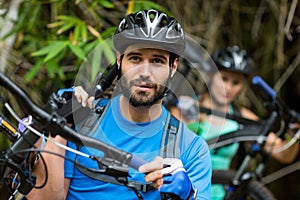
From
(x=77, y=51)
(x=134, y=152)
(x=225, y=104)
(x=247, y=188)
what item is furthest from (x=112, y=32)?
(x=134, y=152)

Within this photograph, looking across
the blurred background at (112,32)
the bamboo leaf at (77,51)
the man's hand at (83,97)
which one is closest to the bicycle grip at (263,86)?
the blurred background at (112,32)

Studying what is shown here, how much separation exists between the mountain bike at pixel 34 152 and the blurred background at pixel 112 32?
0.69m

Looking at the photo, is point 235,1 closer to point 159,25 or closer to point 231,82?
point 231,82

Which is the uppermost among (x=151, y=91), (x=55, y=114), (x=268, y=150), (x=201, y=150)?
(x=55, y=114)

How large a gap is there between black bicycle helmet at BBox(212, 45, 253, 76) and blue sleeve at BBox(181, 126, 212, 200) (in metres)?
2.18

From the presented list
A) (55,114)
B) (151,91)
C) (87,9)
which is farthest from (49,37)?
(55,114)

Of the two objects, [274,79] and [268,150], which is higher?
[268,150]

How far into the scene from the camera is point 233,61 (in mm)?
4348

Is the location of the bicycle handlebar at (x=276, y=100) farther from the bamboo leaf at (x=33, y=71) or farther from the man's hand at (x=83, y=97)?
the man's hand at (x=83, y=97)

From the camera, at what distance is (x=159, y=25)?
7.61ft

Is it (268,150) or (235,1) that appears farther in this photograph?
(235,1)

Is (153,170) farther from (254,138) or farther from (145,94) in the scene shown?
(254,138)

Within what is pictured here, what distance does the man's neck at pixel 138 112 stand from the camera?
2281 millimetres

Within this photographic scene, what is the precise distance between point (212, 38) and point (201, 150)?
2798mm
